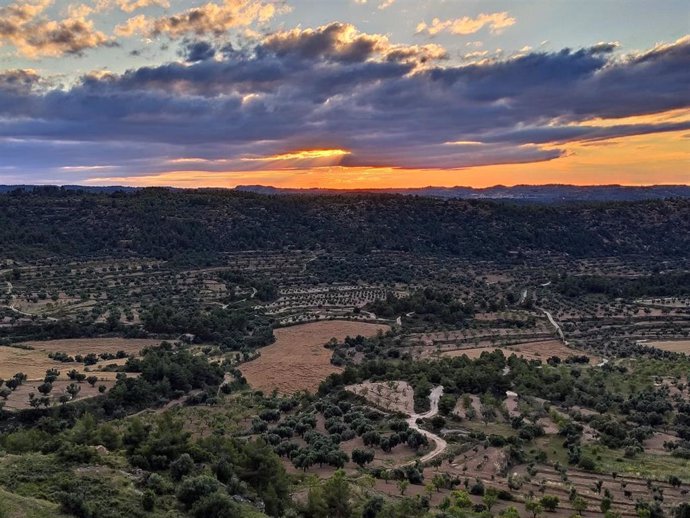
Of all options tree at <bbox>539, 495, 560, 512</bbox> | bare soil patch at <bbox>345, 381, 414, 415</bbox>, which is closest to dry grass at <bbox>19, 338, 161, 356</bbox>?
bare soil patch at <bbox>345, 381, 414, 415</bbox>

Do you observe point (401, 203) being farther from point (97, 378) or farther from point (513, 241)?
point (97, 378)

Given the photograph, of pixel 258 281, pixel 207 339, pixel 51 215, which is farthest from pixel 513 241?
pixel 51 215

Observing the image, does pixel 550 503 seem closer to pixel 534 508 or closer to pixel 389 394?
pixel 534 508

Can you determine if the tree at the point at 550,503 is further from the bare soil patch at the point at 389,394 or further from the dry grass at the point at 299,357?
the dry grass at the point at 299,357

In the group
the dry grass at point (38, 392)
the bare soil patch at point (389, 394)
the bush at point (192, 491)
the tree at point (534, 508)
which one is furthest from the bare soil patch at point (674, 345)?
the bush at point (192, 491)


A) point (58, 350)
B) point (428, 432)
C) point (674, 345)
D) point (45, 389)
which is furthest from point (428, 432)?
point (674, 345)

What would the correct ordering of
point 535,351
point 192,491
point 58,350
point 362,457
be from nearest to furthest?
point 192,491, point 362,457, point 58,350, point 535,351

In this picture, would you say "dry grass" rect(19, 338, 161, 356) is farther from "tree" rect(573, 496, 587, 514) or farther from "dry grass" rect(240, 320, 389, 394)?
"tree" rect(573, 496, 587, 514)
